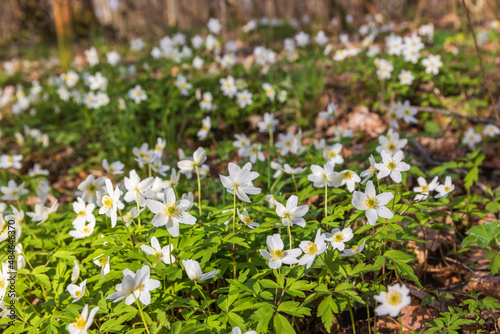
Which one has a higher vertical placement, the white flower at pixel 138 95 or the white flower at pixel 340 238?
the white flower at pixel 138 95

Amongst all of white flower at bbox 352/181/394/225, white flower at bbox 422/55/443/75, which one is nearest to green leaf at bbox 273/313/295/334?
white flower at bbox 352/181/394/225

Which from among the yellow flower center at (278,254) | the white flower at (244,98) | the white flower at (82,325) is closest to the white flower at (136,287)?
the white flower at (82,325)

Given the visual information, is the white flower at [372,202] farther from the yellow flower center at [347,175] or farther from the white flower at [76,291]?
the white flower at [76,291]

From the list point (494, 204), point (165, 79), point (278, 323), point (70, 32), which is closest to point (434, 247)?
point (494, 204)

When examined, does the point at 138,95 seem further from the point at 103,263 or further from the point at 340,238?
the point at 340,238

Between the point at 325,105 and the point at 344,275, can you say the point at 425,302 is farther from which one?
the point at 325,105
